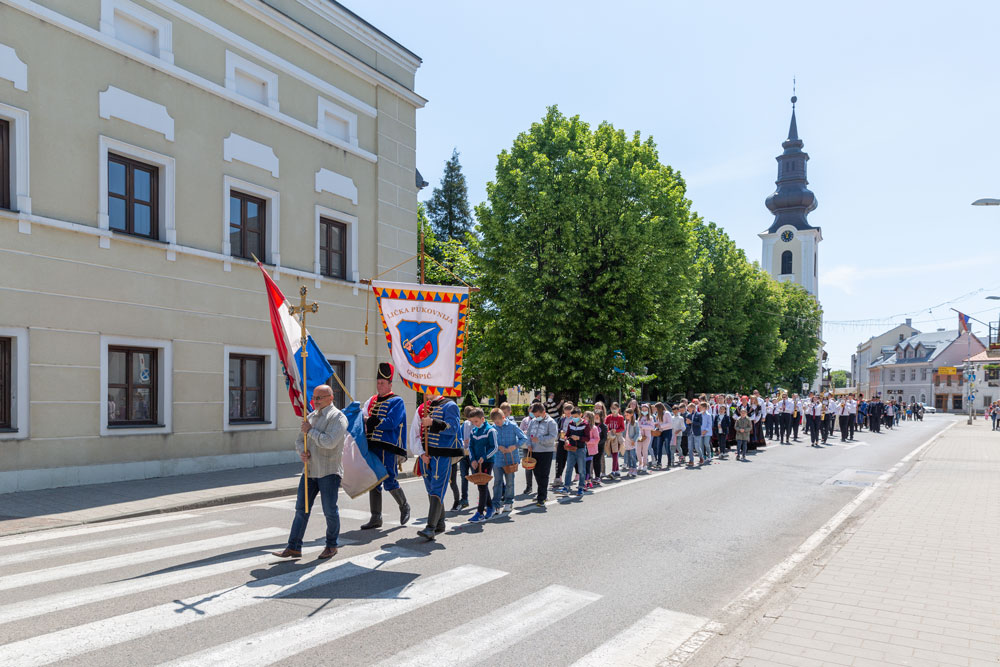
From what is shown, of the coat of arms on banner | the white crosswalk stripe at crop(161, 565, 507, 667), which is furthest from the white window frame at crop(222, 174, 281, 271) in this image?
the white crosswalk stripe at crop(161, 565, 507, 667)

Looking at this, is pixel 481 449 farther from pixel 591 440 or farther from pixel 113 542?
pixel 113 542

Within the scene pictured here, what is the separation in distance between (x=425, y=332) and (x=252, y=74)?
929 cm

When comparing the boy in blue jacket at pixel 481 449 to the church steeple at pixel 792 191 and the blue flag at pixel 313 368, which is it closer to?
the blue flag at pixel 313 368

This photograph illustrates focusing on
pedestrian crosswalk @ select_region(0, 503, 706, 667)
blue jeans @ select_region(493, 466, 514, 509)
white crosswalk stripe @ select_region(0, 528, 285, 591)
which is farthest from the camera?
blue jeans @ select_region(493, 466, 514, 509)

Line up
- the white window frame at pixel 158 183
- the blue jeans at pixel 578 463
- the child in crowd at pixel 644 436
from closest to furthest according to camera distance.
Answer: the white window frame at pixel 158 183 → the blue jeans at pixel 578 463 → the child in crowd at pixel 644 436

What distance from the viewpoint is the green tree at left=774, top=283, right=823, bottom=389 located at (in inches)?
2023

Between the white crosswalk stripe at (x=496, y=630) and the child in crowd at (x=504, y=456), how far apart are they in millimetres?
3966

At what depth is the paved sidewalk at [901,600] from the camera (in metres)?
4.76

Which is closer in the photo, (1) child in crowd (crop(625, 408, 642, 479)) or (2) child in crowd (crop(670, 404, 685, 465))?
(1) child in crowd (crop(625, 408, 642, 479))

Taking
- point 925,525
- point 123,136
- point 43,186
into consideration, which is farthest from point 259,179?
point 925,525

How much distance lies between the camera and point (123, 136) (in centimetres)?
1302

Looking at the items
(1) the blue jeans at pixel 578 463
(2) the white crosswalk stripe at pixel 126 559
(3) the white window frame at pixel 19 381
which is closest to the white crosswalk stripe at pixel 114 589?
(2) the white crosswalk stripe at pixel 126 559

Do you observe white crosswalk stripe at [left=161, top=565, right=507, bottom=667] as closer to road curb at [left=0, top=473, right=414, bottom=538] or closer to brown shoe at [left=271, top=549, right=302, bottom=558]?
brown shoe at [left=271, top=549, right=302, bottom=558]

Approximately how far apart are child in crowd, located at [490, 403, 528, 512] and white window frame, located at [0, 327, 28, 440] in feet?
24.1
